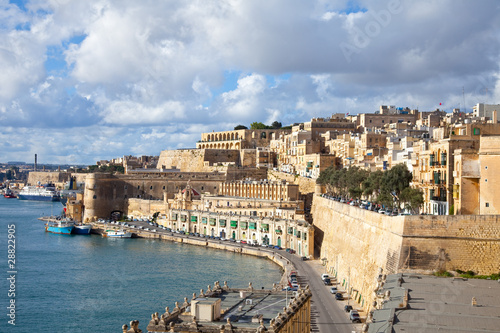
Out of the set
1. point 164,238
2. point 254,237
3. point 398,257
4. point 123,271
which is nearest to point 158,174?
point 164,238

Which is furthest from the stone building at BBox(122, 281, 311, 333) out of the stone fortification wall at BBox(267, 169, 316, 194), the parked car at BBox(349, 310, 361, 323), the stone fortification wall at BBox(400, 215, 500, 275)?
the stone fortification wall at BBox(267, 169, 316, 194)

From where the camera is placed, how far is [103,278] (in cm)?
3391

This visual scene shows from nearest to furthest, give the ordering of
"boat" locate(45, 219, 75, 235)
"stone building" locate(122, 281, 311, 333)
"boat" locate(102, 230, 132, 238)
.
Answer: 1. "stone building" locate(122, 281, 311, 333)
2. "boat" locate(102, 230, 132, 238)
3. "boat" locate(45, 219, 75, 235)

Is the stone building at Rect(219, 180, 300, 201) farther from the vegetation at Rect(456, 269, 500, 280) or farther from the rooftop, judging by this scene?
the rooftop

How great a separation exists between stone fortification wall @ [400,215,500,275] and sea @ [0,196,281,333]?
994 centimetres

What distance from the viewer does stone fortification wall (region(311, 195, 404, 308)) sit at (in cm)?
2148

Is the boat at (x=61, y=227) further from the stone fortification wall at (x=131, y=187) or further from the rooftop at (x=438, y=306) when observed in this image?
the rooftop at (x=438, y=306)

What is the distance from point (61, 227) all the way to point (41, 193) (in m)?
50.4

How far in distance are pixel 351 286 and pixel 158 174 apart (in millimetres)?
41535

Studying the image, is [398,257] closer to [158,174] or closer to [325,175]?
[325,175]

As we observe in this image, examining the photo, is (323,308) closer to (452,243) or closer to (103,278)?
(452,243)

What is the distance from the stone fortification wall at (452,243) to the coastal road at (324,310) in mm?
2925

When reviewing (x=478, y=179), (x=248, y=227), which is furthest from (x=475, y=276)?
(x=248, y=227)

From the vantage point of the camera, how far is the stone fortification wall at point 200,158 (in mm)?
72812
